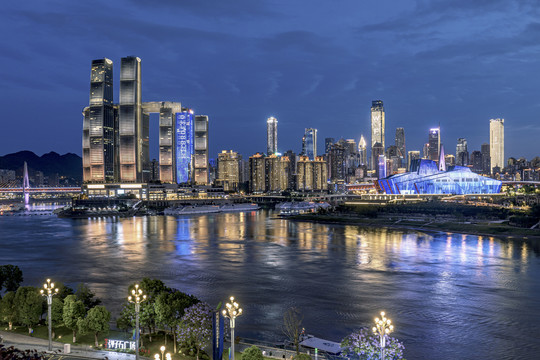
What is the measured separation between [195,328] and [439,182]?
141 metres

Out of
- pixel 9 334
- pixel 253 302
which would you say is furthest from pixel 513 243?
pixel 9 334

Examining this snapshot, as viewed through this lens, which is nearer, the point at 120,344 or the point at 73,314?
the point at 120,344

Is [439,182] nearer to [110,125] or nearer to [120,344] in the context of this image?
[110,125]

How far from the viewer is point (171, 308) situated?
2258 cm

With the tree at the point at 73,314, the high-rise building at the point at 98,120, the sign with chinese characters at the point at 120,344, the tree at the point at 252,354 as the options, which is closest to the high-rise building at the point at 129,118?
the high-rise building at the point at 98,120

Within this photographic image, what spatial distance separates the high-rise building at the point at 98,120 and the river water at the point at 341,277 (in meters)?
103

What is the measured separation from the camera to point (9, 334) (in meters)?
23.6

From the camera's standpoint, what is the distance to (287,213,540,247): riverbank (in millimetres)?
67562

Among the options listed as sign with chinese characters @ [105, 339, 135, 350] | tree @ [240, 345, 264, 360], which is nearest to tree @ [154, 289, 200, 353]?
sign with chinese characters @ [105, 339, 135, 350]

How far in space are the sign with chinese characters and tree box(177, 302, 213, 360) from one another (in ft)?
7.81

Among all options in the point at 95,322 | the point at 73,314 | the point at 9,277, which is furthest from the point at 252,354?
the point at 9,277

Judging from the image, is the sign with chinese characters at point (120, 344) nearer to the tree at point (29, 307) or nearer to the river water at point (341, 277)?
the tree at point (29, 307)

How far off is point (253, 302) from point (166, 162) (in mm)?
172704

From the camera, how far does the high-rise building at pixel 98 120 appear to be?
171 metres
